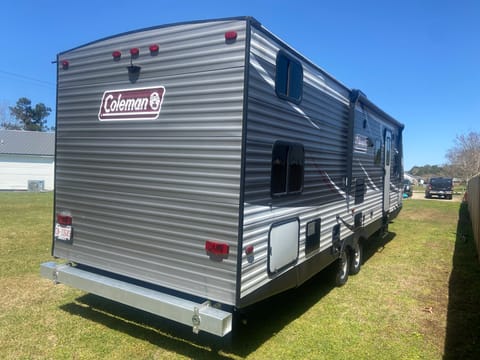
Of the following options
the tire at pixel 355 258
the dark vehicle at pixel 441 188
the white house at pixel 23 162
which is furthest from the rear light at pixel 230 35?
the white house at pixel 23 162

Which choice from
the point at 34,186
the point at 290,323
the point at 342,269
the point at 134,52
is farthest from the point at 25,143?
the point at 290,323

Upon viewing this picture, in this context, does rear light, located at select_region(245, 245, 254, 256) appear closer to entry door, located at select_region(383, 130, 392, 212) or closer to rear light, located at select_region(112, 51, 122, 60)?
rear light, located at select_region(112, 51, 122, 60)

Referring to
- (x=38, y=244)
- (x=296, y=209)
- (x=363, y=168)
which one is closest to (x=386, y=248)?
(x=363, y=168)

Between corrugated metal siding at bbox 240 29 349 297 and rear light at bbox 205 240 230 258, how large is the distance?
199 millimetres

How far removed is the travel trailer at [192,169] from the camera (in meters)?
3.52

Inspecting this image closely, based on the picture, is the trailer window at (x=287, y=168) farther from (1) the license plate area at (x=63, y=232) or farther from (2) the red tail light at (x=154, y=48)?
(1) the license plate area at (x=63, y=232)

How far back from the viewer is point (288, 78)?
424 cm

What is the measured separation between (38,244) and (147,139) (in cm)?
633

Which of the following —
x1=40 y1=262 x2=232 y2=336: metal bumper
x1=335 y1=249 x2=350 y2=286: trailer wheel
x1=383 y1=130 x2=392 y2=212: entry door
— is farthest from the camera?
x1=383 y1=130 x2=392 y2=212: entry door

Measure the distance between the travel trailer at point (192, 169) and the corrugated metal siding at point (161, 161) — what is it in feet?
0.05

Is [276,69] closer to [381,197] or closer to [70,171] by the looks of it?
[70,171]

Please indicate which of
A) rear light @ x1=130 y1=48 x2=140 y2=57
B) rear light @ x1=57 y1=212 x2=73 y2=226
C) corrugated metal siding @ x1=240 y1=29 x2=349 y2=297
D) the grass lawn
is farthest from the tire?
rear light @ x1=130 y1=48 x2=140 y2=57

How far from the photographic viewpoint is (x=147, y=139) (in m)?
4.07

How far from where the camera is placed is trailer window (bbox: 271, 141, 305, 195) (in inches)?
160
